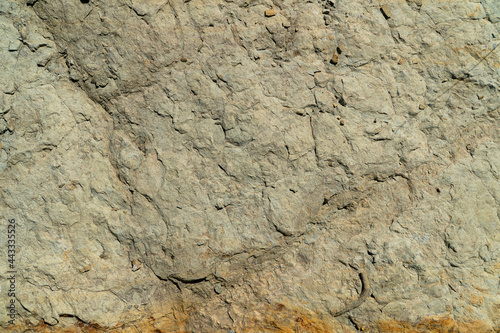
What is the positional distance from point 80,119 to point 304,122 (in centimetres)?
138

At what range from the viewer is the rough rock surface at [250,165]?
2.53m

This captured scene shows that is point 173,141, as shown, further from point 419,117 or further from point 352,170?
point 419,117

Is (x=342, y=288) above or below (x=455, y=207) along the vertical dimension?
below

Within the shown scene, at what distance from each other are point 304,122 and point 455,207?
1.10m

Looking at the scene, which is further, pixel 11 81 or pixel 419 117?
pixel 419 117

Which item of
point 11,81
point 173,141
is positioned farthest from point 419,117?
point 11,81

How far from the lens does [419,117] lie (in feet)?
8.79

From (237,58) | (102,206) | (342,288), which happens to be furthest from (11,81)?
(342,288)

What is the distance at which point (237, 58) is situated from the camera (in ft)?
8.43

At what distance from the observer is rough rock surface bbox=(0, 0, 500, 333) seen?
2.53 metres

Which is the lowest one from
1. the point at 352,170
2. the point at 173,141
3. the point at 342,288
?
the point at 342,288

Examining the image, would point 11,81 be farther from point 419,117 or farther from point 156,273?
point 419,117

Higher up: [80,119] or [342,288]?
[80,119]

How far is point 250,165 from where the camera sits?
259cm
